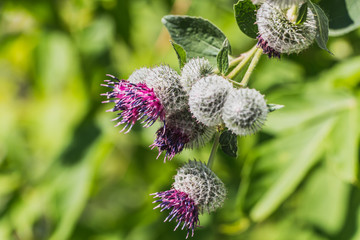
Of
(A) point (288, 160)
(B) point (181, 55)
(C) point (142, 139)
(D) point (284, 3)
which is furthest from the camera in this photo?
(C) point (142, 139)

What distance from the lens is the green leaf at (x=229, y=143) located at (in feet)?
5.71

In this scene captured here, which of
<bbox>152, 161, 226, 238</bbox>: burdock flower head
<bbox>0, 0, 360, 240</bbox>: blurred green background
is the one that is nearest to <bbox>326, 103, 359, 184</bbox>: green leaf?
<bbox>0, 0, 360, 240</bbox>: blurred green background

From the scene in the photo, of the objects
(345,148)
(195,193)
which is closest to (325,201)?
(345,148)

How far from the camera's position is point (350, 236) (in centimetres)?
276

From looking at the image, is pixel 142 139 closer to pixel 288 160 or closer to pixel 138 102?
pixel 288 160

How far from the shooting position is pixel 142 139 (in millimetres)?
3502

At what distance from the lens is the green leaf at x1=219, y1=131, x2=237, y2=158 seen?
1.74 m

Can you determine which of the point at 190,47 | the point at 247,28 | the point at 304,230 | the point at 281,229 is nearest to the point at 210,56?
the point at 190,47

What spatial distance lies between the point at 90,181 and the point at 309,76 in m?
1.88

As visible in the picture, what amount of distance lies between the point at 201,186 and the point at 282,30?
2.49 feet

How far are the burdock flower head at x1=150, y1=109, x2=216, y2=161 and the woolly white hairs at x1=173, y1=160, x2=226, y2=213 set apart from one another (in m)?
0.11

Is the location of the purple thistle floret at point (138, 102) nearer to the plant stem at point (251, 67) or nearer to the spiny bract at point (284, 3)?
the plant stem at point (251, 67)

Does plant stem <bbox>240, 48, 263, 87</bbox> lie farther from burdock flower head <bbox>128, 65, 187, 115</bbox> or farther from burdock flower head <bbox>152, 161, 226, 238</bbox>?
burdock flower head <bbox>152, 161, 226, 238</bbox>

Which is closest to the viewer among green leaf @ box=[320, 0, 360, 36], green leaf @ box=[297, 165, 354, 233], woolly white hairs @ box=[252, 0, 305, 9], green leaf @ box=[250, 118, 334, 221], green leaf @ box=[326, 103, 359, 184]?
woolly white hairs @ box=[252, 0, 305, 9]
